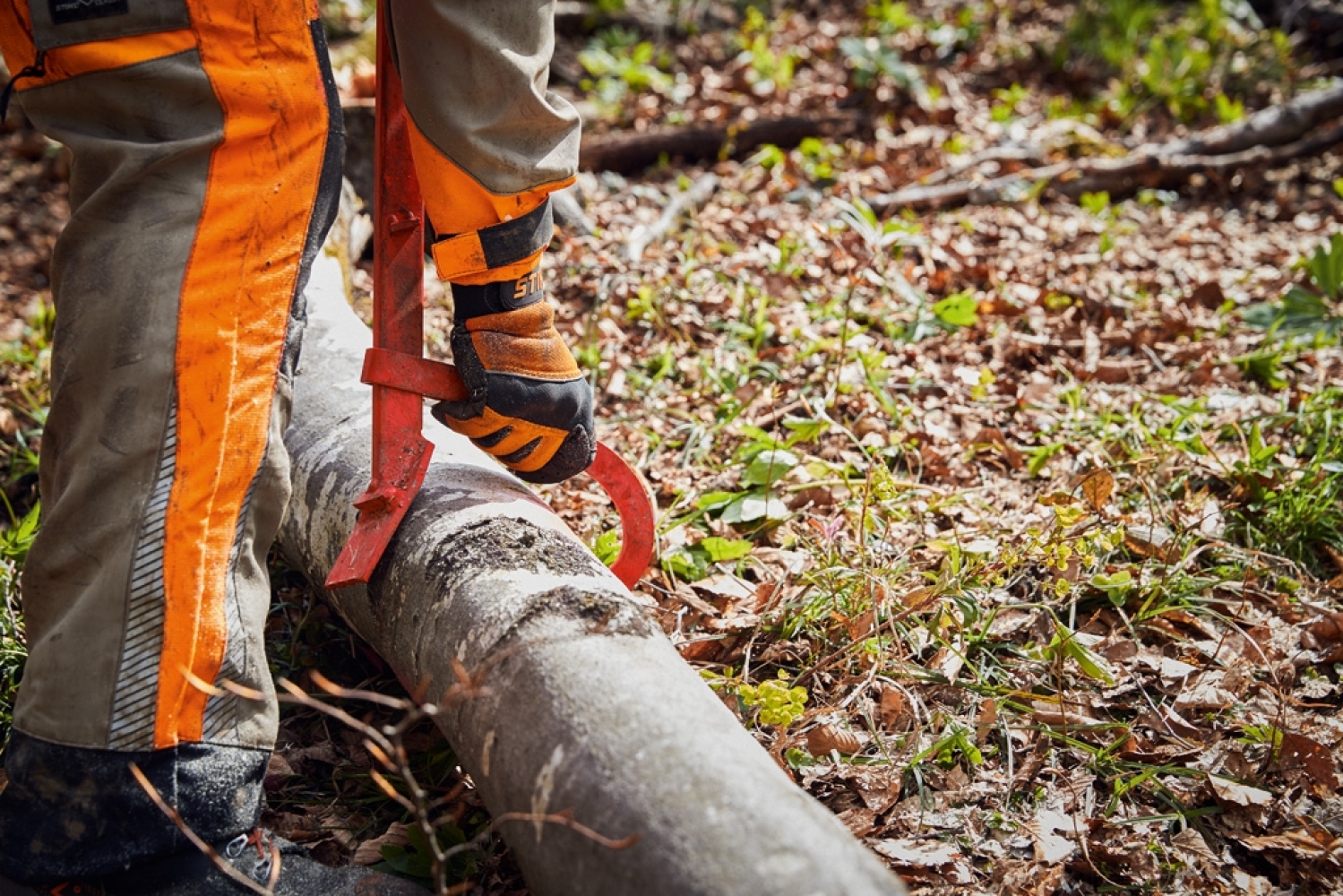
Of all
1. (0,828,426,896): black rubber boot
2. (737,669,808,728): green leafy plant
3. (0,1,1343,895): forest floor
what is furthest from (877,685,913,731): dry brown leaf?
(0,828,426,896): black rubber boot

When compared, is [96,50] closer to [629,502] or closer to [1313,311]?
[629,502]

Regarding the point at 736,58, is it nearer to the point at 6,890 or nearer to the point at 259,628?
the point at 259,628

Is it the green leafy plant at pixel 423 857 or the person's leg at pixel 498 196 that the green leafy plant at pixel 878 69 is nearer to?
the person's leg at pixel 498 196

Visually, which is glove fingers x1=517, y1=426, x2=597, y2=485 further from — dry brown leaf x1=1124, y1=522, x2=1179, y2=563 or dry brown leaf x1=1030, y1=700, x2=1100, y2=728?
Answer: dry brown leaf x1=1124, y1=522, x2=1179, y2=563

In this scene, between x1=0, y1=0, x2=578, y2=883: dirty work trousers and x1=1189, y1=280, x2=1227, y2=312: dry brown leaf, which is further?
x1=1189, y1=280, x2=1227, y2=312: dry brown leaf

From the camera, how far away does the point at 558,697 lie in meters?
1.37

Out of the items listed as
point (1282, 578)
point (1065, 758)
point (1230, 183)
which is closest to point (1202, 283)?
point (1230, 183)

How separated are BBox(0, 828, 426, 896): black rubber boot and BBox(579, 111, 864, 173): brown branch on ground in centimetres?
345

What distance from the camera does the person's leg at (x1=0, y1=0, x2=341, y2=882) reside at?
1.40 m

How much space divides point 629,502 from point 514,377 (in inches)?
14.8

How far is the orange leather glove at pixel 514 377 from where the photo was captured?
1759mm

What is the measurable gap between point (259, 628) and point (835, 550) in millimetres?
1200

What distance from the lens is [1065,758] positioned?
1893 millimetres

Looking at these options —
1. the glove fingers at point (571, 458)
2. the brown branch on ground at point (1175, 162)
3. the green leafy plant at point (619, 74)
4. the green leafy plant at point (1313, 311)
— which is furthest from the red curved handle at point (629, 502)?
the green leafy plant at point (619, 74)
